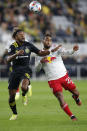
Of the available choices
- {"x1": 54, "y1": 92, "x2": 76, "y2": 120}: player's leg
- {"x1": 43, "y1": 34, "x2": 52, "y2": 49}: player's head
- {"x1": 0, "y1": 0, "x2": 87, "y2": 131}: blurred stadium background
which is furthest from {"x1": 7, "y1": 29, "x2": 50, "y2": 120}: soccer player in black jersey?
{"x1": 0, "y1": 0, "x2": 87, "y2": 131}: blurred stadium background

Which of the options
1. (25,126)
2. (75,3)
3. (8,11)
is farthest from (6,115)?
(75,3)

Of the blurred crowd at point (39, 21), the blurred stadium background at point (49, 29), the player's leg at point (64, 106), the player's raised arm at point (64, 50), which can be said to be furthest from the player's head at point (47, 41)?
the blurred crowd at point (39, 21)

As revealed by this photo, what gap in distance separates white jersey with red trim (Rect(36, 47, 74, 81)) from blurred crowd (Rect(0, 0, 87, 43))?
15.0 metres

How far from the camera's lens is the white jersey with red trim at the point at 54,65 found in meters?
11.9

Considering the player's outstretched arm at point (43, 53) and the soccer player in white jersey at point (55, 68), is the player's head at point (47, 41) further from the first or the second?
the player's outstretched arm at point (43, 53)

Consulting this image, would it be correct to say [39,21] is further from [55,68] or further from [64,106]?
[64,106]

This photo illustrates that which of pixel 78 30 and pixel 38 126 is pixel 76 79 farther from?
pixel 38 126

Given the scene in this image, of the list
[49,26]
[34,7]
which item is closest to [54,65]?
[34,7]

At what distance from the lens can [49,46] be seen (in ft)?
39.1

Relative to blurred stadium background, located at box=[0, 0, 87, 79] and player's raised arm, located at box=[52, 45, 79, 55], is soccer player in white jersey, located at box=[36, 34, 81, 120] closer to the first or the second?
player's raised arm, located at box=[52, 45, 79, 55]

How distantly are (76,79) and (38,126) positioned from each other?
65.9 feet

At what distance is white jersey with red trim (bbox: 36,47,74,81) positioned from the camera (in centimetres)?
1186

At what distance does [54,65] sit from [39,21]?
19.2 meters

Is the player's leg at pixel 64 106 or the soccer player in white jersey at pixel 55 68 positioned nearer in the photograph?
the player's leg at pixel 64 106
